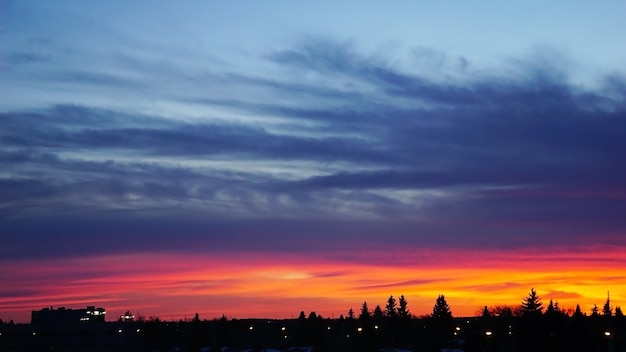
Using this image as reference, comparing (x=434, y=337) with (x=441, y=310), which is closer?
(x=434, y=337)

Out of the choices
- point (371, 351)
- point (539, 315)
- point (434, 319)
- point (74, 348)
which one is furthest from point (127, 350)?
point (539, 315)

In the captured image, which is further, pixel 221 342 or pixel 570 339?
pixel 221 342

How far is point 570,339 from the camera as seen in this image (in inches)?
4557

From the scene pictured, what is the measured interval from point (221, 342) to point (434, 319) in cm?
5497

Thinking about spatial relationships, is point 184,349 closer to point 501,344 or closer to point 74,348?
point 74,348

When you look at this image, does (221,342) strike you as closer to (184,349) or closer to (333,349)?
(184,349)

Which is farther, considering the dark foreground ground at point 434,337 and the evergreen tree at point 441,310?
the evergreen tree at point 441,310

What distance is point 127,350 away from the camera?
19812cm

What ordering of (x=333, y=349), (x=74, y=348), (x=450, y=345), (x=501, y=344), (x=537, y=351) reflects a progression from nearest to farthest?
1. (x=537, y=351)
2. (x=501, y=344)
3. (x=450, y=345)
4. (x=333, y=349)
5. (x=74, y=348)

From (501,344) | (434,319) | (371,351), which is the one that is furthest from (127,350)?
(501,344)

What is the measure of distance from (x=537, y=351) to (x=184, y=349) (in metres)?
105

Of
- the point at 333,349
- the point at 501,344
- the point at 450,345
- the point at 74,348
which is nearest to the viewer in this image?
the point at 501,344

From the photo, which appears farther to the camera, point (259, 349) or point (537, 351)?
point (259, 349)

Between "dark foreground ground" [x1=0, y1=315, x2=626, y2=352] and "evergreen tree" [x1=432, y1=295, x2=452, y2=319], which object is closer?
"dark foreground ground" [x1=0, y1=315, x2=626, y2=352]
